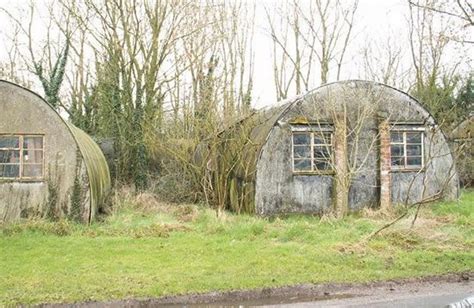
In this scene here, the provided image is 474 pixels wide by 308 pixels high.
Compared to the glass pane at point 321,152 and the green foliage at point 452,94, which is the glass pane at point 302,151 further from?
the green foliage at point 452,94

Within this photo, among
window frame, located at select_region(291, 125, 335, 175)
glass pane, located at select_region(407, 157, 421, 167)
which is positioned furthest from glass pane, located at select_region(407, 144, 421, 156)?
window frame, located at select_region(291, 125, 335, 175)

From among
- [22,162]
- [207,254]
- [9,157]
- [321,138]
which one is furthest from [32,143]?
[321,138]

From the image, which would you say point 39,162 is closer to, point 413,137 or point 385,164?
point 385,164

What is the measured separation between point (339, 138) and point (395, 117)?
2460 millimetres

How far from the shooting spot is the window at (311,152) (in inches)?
661

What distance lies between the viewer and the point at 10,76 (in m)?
29.1

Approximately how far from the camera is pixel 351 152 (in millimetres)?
17156

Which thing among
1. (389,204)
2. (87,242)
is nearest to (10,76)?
(87,242)

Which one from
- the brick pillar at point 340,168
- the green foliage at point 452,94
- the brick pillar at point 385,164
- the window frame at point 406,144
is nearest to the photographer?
the brick pillar at point 340,168

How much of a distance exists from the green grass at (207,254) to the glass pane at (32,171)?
1622mm

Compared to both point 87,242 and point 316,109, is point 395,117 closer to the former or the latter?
point 316,109

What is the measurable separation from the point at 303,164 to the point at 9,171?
8961 millimetres

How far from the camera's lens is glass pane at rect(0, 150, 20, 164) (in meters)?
14.6

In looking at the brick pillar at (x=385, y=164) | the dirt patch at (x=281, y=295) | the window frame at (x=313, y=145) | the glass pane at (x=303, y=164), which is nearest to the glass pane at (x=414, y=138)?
the brick pillar at (x=385, y=164)
